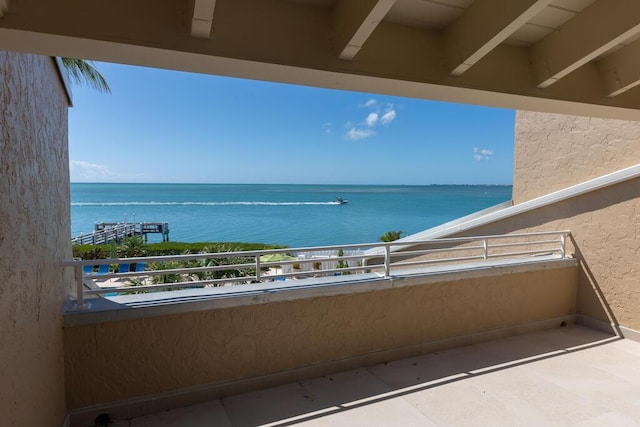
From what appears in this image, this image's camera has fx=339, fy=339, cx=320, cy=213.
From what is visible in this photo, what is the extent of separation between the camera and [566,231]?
14.7ft

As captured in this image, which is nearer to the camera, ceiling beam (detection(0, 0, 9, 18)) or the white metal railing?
ceiling beam (detection(0, 0, 9, 18))

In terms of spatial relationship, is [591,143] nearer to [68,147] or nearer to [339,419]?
[339,419]

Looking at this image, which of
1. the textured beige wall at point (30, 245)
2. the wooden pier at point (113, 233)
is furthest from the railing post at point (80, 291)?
the wooden pier at point (113, 233)

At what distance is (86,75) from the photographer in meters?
3.55

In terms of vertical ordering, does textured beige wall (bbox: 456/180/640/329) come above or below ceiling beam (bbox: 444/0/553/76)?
below

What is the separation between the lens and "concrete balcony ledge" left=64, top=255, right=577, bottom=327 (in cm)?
254

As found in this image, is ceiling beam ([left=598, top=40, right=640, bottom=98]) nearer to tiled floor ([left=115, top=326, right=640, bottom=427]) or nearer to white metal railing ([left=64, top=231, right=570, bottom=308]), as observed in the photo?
white metal railing ([left=64, top=231, right=570, bottom=308])

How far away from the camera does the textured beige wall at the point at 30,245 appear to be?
5.00 ft

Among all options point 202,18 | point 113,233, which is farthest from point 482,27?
point 113,233

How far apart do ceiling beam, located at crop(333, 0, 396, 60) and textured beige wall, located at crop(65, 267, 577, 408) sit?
2.27 metres

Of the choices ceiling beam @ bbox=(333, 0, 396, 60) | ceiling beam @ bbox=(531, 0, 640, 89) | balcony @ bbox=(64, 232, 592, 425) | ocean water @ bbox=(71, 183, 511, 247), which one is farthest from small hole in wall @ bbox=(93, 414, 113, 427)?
ocean water @ bbox=(71, 183, 511, 247)

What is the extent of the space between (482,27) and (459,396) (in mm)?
2829

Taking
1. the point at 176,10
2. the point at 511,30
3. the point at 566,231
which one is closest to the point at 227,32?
the point at 176,10

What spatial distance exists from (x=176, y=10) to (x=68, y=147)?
8.31 feet
